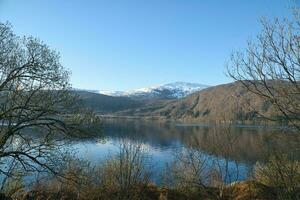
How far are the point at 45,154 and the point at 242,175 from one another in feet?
94.1

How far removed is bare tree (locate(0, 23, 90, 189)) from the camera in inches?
835

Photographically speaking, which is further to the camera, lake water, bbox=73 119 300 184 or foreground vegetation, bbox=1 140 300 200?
foreground vegetation, bbox=1 140 300 200

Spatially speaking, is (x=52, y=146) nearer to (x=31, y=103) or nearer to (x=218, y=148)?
(x=31, y=103)

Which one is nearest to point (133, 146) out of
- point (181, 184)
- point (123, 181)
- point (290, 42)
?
point (123, 181)

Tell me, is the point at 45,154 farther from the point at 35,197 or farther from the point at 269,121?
the point at 269,121

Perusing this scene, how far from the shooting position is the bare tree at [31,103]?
2120 cm

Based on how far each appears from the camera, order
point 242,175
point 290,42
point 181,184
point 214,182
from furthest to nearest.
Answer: point 242,175 → point 214,182 → point 181,184 → point 290,42

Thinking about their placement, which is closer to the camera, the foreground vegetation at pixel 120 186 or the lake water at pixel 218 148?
the lake water at pixel 218 148

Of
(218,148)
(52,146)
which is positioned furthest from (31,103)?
(218,148)

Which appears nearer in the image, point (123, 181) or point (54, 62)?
point (123, 181)

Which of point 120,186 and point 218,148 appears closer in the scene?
point 120,186

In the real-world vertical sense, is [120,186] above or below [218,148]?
below

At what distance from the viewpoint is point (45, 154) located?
21312 mm

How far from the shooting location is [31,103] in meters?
21.9
